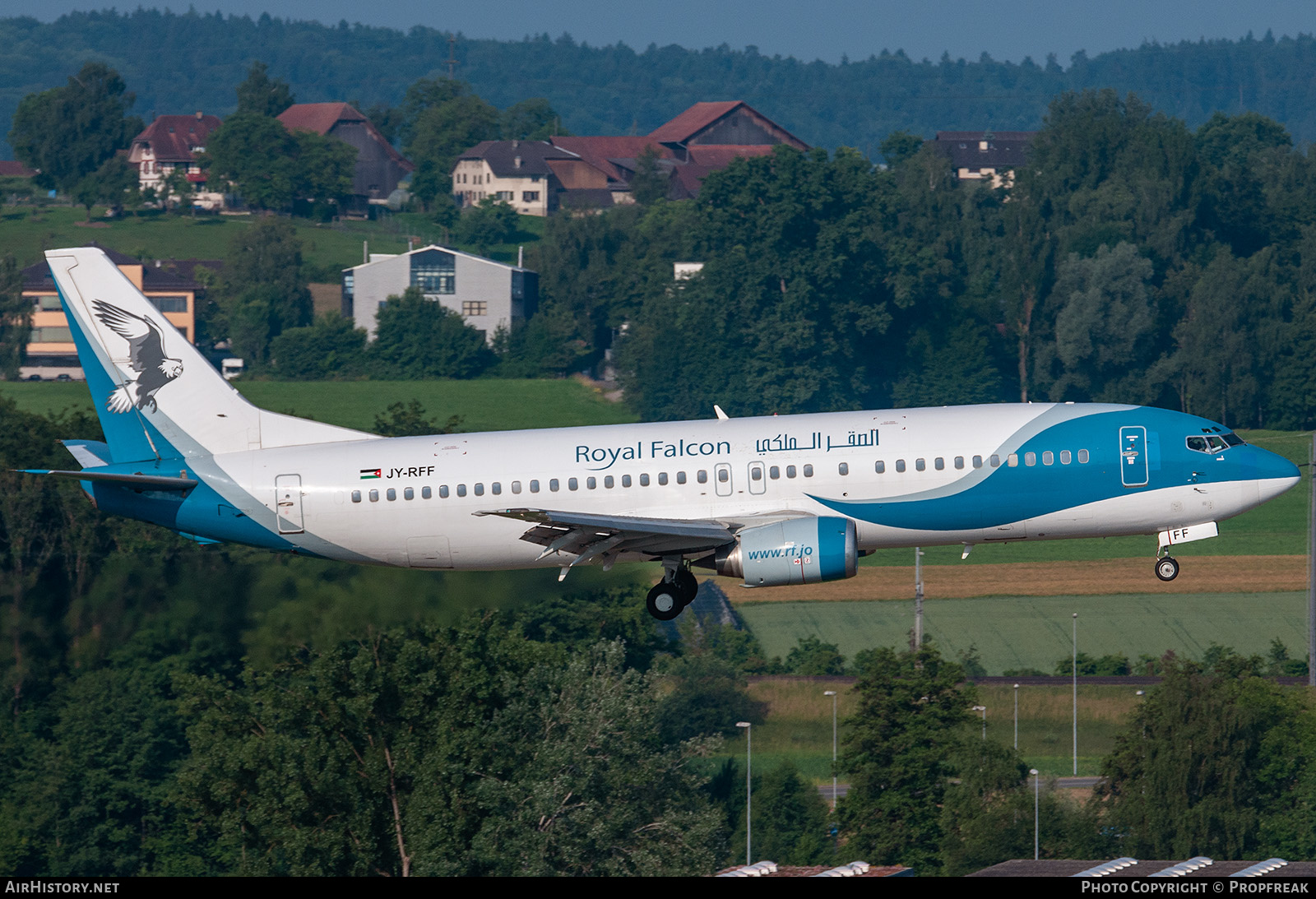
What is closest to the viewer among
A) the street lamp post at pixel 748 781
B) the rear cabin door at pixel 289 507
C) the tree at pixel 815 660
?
the rear cabin door at pixel 289 507

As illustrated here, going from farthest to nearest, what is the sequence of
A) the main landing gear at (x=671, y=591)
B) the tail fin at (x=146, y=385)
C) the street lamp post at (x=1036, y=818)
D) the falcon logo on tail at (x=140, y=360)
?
the street lamp post at (x=1036, y=818) → the falcon logo on tail at (x=140, y=360) → the tail fin at (x=146, y=385) → the main landing gear at (x=671, y=591)

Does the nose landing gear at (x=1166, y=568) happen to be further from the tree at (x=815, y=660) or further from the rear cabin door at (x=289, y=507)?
the tree at (x=815, y=660)

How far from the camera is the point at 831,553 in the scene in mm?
45094

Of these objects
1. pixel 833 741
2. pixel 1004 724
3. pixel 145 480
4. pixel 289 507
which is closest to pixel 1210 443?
pixel 289 507

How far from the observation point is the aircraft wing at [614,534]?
44.6 meters

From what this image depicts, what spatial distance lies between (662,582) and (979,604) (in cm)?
7154

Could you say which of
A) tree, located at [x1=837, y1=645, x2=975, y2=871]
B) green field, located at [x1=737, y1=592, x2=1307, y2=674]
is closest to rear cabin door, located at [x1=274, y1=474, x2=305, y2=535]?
tree, located at [x1=837, y1=645, x2=975, y2=871]

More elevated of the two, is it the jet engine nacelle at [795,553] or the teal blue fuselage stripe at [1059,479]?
the teal blue fuselage stripe at [1059,479]

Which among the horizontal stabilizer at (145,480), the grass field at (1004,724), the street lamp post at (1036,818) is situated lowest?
the street lamp post at (1036,818)

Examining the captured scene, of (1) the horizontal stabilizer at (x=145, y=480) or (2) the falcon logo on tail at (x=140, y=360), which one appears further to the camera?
(2) the falcon logo on tail at (x=140, y=360)

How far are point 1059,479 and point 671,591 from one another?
33.9ft

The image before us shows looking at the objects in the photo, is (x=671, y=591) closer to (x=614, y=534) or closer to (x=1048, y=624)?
(x=614, y=534)

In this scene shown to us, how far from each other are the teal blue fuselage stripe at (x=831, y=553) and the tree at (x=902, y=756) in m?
46.9

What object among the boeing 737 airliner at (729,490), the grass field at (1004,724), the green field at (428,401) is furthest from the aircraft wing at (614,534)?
the green field at (428,401)
